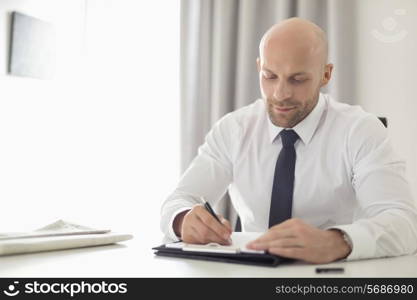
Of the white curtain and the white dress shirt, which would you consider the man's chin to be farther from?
the white curtain

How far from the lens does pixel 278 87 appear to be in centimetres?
175

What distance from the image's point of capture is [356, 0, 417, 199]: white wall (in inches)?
112

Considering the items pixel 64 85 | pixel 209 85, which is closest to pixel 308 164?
pixel 209 85

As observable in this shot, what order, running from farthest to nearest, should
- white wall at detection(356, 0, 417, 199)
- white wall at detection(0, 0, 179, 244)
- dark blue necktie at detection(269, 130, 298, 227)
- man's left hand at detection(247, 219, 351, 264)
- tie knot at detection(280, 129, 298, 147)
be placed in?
white wall at detection(0, 0, 179, 244) < white wall at detection(356, 0, 417, 199) < tie knot at detection(280, 129, 298, 147) < dark blue necktie at detection(269, 130, 298, 227) < man's left hand at detection(247, 219, 351, 264)

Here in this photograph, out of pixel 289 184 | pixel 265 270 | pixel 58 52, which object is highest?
pixel 58 52

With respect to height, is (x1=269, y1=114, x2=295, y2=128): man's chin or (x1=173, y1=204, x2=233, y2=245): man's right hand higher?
(x1=269, y1=114, x2=295, y2=128): man's chin

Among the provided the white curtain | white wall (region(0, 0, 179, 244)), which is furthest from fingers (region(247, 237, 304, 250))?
white wall (region(0, 0, 179, 244))

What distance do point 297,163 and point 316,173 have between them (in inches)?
2.7

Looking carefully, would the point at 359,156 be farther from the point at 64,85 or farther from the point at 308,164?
the point at 64,85

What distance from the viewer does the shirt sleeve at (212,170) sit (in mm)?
1888

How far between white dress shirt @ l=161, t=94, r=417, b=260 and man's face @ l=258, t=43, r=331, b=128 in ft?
0.18

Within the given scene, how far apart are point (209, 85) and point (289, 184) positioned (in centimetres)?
163

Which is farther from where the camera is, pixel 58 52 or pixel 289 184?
pixel 58 52

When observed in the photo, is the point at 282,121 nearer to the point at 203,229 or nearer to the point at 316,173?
the point at 316,173
